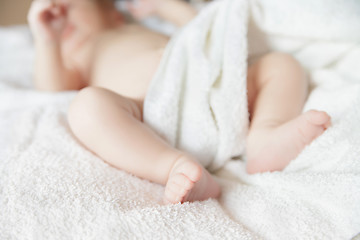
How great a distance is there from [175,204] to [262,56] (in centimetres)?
51

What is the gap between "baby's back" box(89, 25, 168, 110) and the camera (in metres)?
0.81

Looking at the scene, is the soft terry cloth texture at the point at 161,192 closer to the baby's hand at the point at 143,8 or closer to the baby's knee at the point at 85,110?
the baby's knee at the point at 85,110

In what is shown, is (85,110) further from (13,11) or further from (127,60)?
(13,11)

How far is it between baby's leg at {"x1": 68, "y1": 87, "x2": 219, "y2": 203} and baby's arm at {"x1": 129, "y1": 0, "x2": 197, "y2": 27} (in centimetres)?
65

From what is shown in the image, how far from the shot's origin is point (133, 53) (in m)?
0.95

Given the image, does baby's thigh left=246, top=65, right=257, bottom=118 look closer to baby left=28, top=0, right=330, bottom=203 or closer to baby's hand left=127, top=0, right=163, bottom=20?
baby left=28, top=0, right=330, bottom=203

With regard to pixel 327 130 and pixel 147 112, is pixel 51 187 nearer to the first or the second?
pixel 147 112

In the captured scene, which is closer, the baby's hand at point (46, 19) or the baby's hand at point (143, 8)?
the baby's hand at point (46, 19)

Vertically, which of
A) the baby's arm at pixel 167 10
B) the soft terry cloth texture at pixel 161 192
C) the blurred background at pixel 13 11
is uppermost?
the baby's arm at pixel 167 10

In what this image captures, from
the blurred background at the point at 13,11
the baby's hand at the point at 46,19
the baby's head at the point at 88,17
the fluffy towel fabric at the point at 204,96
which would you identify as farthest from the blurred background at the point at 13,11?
the fluffy towel fabric at the point at 204,96

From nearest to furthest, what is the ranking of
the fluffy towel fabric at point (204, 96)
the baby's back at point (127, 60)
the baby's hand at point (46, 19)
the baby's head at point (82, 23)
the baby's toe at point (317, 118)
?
the baby's toe at point (317, 118)
the fluffy towel fabric at point (204, 96)
the baby's back at point (127, 60)
the baby's hand at point (46, 19)
the baby's head at point (82, 23)

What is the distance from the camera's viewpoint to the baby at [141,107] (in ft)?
1.90

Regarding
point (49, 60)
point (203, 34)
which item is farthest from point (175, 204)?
point (49, 60)

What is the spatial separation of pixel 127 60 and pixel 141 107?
0.78 ft
